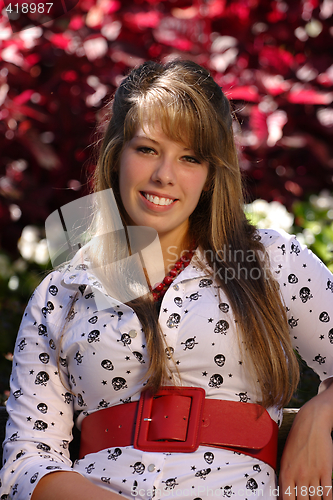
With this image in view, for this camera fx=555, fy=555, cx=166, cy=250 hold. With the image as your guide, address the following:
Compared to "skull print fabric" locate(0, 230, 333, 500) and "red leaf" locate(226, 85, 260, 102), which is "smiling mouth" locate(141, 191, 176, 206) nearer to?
"skull print fabric" locate(0, 230, 333, 500)

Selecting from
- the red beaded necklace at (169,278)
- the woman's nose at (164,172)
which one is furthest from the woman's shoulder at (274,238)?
the woman's nose at (164,172)

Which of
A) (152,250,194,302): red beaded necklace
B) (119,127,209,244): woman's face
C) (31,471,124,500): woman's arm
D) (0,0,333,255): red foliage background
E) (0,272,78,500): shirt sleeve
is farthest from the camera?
(0,0,333,255): red foliage background

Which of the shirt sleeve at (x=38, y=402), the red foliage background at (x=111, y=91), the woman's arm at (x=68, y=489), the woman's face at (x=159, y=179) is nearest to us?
the woman's arm at (x=68, y=489)

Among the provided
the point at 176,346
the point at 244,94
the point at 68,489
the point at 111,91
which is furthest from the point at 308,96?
the point at 68,489

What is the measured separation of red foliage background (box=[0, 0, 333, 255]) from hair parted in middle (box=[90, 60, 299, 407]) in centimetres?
82

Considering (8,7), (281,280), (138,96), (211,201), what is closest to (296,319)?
(281,280)

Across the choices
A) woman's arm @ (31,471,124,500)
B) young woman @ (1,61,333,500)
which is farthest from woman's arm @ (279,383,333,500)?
woman's arm @ (31,471,124,500)

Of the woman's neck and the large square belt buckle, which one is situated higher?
the woman's neck

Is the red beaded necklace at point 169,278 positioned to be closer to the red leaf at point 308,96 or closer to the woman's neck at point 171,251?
the woman's neck at point 171,251

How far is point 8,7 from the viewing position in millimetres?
2908

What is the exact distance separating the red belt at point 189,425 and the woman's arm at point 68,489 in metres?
0.13

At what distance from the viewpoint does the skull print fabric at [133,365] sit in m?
1.62

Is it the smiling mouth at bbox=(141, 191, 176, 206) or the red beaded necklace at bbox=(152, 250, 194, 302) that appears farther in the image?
the red beaded necklace at bbox=(152, 250, 194, 302)

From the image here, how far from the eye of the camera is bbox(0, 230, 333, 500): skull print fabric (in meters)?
1.62
